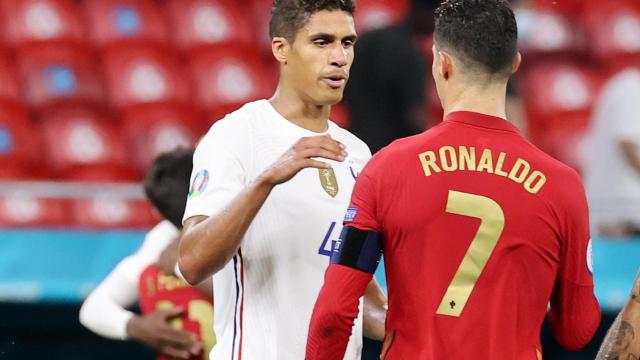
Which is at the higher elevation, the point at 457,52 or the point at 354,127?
the point at 457,52

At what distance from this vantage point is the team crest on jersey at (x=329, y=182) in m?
3.54

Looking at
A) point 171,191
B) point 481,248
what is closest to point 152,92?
point 171,191

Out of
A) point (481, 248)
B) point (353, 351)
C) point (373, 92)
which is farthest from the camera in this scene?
point (373, 92)

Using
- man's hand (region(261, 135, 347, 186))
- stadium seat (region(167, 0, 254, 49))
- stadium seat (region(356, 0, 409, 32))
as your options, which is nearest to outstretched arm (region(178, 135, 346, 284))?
man's hand (region(261, 135, 347, 186))

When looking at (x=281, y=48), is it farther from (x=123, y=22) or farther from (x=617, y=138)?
(x=123, y=22)

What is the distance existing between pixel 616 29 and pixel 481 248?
6.71m

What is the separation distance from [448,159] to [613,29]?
6.66 meters

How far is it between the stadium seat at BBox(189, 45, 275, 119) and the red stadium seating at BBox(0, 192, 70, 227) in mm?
1428

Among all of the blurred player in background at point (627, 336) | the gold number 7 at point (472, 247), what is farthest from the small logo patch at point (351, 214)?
the blurred player in background at point (627, 336)

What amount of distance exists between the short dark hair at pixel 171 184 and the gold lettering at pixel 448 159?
186 centimetres

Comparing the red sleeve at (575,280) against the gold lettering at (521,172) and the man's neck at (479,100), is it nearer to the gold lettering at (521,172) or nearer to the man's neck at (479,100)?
the gold lettering at (521,172)

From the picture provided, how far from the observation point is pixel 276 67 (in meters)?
9.05

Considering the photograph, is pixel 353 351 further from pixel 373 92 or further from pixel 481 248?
pixel 373 92

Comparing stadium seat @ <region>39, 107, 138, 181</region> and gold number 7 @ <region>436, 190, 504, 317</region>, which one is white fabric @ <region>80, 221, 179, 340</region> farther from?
stadium seat @ <region>39, 107, 138, 181</region>
